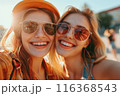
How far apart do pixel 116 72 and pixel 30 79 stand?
4.46 feet

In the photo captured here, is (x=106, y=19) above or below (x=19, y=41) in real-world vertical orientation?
above

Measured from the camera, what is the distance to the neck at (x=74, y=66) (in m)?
2.24

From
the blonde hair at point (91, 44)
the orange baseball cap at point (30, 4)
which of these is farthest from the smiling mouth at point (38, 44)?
the blonde hair at point (91, 44)

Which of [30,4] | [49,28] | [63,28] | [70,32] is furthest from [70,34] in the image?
[30,4]

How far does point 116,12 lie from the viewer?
43156 millimetres

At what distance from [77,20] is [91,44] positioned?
61 cm

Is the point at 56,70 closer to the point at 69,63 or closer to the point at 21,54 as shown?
the point at 69,63

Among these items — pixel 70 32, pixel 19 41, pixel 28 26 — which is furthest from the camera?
pixel 70 32

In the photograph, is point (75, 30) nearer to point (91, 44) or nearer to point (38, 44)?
point (91, 44)

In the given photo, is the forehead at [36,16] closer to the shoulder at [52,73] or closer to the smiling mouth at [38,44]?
the smiling mouth at [38,44]

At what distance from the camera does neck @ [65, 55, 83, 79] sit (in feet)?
7.33

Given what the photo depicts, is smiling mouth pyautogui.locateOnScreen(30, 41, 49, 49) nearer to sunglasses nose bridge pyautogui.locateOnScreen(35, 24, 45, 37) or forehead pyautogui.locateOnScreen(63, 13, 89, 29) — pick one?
sunglasses nose bridge pyautogui.locateOnScreen(35, 24, 45, 37)

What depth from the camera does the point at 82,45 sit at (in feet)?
6.95

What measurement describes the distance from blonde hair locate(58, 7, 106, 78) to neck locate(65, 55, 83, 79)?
0.12 metres
